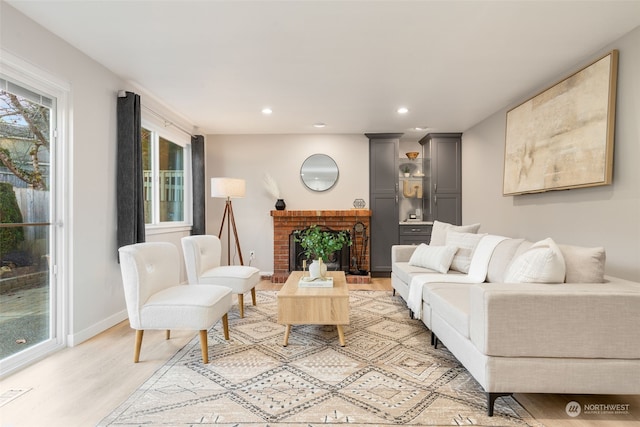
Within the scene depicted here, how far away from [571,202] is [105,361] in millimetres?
4103

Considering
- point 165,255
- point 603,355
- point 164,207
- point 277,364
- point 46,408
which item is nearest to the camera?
point 603,355

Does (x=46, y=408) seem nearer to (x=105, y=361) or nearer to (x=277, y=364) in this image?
(x=105, y=361)

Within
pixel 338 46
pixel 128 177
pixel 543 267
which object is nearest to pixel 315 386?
pixel 543 267

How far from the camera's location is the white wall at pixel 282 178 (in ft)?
18.4

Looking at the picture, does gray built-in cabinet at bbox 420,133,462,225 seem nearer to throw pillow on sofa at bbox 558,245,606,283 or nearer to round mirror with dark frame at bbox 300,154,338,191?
round mirror with dark frame at bbox 300,154,338,191

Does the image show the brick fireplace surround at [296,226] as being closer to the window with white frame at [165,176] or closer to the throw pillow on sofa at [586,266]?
the window with white frame at [165,176]

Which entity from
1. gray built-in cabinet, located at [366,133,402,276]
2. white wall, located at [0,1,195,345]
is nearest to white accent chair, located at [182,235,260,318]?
white wall, located at [0,1,195,345]

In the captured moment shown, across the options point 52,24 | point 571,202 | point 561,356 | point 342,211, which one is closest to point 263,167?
point 342,211

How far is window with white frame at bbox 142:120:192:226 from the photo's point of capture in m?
4.02

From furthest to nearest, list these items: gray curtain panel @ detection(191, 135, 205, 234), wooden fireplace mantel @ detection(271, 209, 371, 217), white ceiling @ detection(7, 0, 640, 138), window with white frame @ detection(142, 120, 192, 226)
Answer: wooden fireplace mantel @ detection(271, 209, 371, 217) → gray curtain panel @ detection(191, 135, 205, 234) → window with white frame @ detection(142, 120, 192, 226) → white ceiling @ detection(7, 0, 640, 138)

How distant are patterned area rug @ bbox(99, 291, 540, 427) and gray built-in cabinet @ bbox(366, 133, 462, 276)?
263 centimetres

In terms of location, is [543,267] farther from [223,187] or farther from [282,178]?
[282,178]

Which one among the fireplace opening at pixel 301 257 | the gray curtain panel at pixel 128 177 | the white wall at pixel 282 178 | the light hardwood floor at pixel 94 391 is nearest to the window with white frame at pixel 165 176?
the gray curtain panel at pixel 128 177

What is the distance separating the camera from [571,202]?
9.84 feet
